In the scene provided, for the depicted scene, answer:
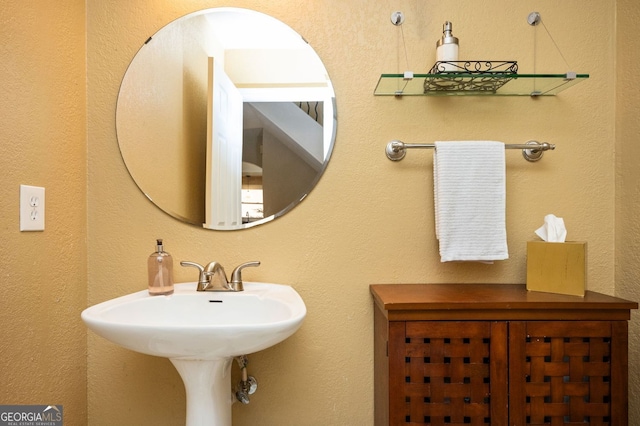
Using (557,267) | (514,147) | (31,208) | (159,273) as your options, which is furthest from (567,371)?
(31,208)

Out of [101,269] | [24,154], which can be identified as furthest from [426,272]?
[24,154]

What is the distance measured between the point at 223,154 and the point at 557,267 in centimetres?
114

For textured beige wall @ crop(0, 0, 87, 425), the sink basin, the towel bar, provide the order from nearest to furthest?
the sink basin, textured beige wall @ crop(0, 0, 87, 425), the towel bar

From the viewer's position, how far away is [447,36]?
1.17 m

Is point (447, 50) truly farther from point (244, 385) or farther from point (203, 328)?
point (244, 385)

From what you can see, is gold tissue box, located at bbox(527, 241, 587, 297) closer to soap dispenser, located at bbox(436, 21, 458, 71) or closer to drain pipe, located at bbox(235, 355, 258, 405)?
soap dispenser, located at bbox(436, 21, 458, 71)

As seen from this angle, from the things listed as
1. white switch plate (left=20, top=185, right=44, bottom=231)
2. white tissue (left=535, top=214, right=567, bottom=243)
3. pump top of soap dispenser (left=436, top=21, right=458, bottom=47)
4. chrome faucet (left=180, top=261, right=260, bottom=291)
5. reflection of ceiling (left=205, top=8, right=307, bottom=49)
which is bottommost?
chrome faucet (left=180, top=261, right=260, bottom=291)

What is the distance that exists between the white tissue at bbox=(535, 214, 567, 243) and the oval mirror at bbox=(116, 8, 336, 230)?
749 millimetres

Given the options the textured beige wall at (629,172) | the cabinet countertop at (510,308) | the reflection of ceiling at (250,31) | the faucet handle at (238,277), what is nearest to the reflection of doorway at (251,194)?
the faucet handle at (238,277)

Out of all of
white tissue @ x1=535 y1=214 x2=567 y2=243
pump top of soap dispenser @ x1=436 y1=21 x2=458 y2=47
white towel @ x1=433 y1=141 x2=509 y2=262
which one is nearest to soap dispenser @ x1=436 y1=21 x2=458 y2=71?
pump top of soap dispenser @ x1=436 y1=21 x2=458 y2=47

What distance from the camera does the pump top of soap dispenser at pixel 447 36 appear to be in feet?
3.83

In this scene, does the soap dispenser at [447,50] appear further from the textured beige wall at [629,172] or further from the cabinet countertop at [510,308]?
the cabinet countertop at [510,308]

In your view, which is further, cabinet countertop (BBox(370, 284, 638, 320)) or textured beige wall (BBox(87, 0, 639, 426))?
textured beige wall (BBox(87, 0, 639, 426))

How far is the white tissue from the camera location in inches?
45.5
